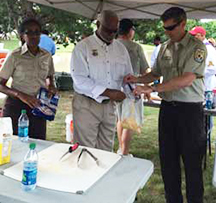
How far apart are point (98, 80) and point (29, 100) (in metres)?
0.59

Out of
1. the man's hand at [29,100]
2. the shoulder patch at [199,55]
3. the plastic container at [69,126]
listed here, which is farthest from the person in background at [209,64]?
the man's hand at [29,100]

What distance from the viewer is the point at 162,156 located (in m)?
2.59

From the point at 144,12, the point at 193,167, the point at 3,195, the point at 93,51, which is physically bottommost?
the point at 193,167

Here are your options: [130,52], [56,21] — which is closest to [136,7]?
[130,52]

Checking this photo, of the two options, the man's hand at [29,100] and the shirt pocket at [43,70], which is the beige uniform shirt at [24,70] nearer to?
the shirt pocket at [43,70]

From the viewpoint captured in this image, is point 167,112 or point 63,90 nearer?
point 167,112

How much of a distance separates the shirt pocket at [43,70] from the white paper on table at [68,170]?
116cm

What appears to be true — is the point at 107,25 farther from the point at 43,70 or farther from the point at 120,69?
the point at 43,70

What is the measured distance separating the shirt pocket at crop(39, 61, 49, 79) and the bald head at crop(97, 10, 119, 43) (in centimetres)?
64

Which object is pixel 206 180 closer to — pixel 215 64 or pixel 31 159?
pixel 215 64

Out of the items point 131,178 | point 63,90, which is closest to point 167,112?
point 131,178

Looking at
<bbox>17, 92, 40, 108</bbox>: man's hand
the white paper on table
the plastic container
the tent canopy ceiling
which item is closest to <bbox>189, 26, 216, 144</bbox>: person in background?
the tent canopy ceiling

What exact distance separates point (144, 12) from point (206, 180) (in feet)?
7.77

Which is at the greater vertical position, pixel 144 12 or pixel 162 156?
pixel 144 12
